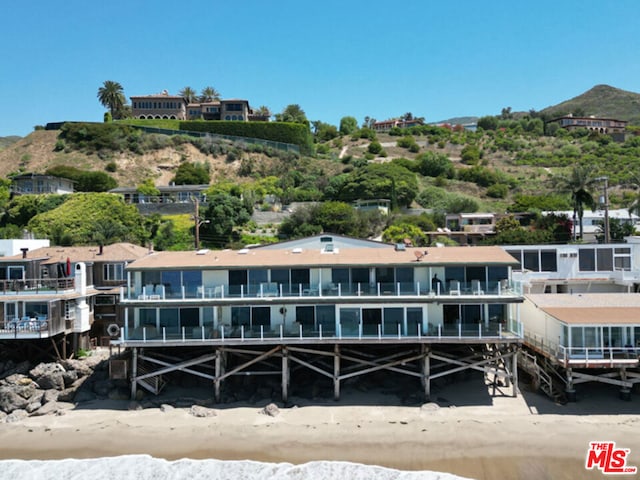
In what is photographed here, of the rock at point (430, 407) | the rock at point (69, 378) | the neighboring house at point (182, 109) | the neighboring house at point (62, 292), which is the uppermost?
the neighboring house at point (182, 109)

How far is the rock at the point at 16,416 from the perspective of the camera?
2399 centimetres

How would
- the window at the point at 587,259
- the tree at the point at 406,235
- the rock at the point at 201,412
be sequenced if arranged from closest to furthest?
the rock at the point at 201,412, the window at the point at 587,259, the tree at the point at 406,235

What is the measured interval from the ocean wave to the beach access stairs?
8.01m

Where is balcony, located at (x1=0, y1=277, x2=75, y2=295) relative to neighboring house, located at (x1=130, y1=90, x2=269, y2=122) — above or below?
below

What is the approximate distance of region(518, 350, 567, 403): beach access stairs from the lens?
2412cm

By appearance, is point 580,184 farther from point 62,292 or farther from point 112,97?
point 112,97

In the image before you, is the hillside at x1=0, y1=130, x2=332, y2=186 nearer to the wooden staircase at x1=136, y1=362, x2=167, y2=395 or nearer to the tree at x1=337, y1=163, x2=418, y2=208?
the tree at x1=337, y1=163, x2=418, y2=208

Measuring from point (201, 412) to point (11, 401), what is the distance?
882cm

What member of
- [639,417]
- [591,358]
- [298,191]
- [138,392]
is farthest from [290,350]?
[298,191]

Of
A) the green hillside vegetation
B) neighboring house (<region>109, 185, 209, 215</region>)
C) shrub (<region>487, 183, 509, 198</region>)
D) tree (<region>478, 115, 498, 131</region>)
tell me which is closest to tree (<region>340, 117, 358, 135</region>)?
the green hillside vegetation

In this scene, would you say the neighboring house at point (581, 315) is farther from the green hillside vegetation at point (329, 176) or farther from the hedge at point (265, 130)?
the hedge at point (265, 130)

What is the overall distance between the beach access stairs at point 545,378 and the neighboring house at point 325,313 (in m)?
1.00

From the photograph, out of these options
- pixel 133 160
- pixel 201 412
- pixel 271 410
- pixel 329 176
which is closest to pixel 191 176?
pixel 133 160

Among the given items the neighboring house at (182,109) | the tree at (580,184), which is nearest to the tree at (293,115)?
the neighboring house at (182,109)
